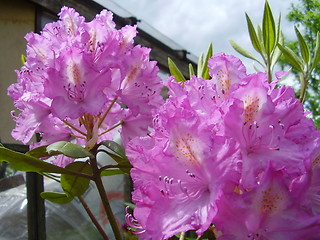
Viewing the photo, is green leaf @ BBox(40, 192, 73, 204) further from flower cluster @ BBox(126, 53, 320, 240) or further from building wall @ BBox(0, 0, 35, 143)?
building wall @ BBox(0, 0, 35, 143)

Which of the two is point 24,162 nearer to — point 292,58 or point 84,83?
point 84,83

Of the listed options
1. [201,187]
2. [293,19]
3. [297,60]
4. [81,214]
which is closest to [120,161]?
[201,187]

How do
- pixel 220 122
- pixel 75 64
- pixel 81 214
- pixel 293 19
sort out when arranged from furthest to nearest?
pixel 293 19, pixel 81 214, pixel 75 64, pixel 220 122

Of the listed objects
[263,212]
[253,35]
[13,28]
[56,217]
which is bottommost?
[263,212]

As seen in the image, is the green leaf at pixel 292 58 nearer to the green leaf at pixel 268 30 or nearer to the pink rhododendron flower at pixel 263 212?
the green leaf at pixel 268 30

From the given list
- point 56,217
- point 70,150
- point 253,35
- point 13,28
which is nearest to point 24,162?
point 70,150

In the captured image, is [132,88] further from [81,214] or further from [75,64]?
[81,214]

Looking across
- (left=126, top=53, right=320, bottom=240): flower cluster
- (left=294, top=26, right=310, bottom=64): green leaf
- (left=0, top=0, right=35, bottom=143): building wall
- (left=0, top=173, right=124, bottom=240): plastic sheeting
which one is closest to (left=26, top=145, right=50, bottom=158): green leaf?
(left=126, top=53, right=320, bottom=240): flower cluster
